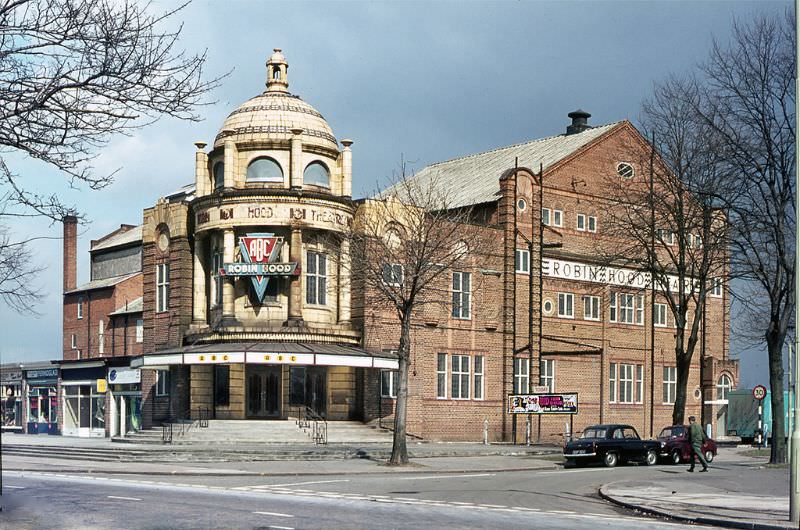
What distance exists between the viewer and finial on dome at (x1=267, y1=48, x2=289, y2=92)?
2021 inches

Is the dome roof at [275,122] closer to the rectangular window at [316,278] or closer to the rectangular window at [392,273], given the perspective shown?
the rectangular window at [316,278]

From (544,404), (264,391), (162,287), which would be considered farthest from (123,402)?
(544,404)

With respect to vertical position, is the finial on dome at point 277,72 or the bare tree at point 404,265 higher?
the finial on dome at point 277,72

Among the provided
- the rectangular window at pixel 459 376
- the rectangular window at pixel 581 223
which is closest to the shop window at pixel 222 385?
the rectangular window at pixel 459 376

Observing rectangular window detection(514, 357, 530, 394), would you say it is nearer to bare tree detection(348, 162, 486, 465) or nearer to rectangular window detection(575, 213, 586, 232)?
rectangular window detection(575, 213, 586, 232)

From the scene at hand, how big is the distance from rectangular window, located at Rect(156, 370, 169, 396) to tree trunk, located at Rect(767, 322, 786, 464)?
2759 cm

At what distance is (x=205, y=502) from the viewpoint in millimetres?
22125

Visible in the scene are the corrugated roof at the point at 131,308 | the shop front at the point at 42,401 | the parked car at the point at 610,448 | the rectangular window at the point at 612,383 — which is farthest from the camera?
the corrugated roof at the point at 131,308

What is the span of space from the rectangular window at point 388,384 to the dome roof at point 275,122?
34.4 feet

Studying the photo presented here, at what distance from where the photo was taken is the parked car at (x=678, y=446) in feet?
135

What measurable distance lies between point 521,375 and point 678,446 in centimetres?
1451

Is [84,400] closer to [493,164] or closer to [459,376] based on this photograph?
[459,376]

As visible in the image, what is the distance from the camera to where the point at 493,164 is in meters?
64.1

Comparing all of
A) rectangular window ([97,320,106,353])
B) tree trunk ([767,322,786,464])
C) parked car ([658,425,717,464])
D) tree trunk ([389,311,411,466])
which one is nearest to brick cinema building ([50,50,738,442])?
rectangular window ([97,320,106,353])
